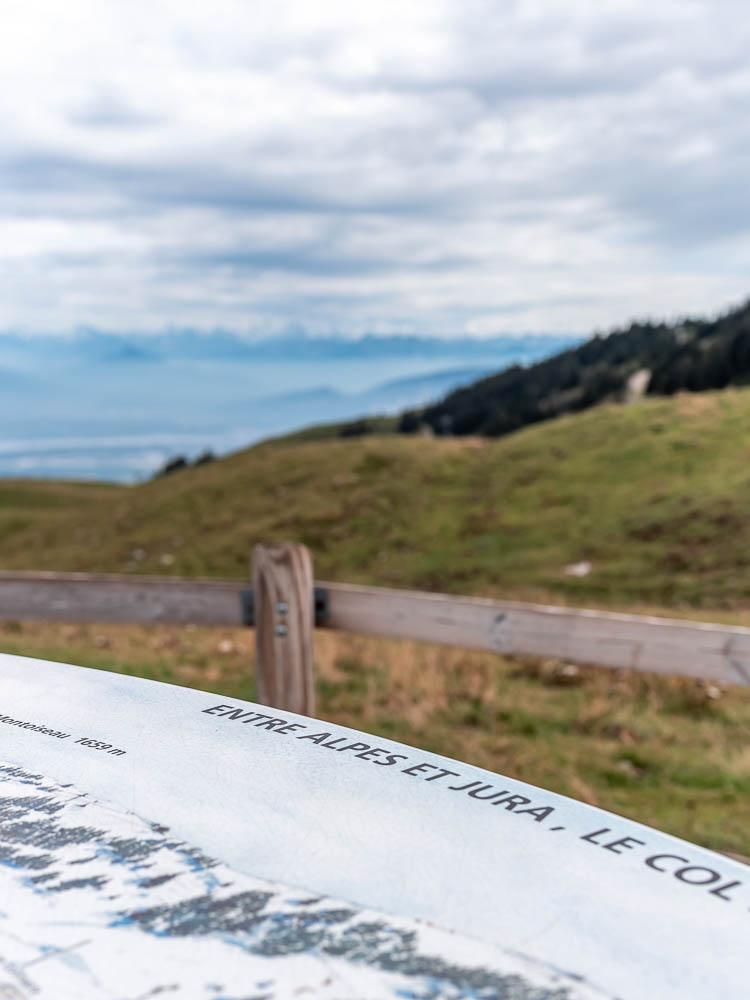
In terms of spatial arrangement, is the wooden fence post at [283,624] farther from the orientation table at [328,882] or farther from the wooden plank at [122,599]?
the orientation table at [328,882]

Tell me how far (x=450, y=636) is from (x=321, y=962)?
397cm

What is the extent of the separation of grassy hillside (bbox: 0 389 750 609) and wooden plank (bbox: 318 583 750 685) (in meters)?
9.36

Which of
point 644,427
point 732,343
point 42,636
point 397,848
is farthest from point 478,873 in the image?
point 732,343

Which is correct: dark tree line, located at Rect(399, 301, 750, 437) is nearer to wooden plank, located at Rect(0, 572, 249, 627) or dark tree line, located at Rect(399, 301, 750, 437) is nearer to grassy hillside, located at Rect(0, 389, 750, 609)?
grassy hillside, located at Rect(0, 389, 750, 609)

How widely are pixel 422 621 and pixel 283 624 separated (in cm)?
85

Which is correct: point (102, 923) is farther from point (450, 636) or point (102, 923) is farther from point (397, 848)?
point (450, 636)

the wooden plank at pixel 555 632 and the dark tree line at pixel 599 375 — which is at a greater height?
the dark tree line at pixel 599 375

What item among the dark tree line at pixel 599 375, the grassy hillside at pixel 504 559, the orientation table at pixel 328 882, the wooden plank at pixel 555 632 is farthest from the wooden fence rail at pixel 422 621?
the dark tree line at pixel 599 375

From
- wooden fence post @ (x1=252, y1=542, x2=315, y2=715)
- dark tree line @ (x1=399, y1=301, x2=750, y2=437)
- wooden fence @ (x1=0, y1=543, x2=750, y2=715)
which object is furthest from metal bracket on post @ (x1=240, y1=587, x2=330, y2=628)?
dark tree line @ (x1=399, y1=301, x2=750, y2=437)

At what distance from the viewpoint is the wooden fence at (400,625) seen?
15.5 feet

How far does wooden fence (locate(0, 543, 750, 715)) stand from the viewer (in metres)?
4.71

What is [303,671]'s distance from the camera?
508cm

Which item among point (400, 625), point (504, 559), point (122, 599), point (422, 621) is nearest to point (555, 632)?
point (422, 621)

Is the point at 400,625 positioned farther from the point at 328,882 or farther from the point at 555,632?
the point at 328,882
